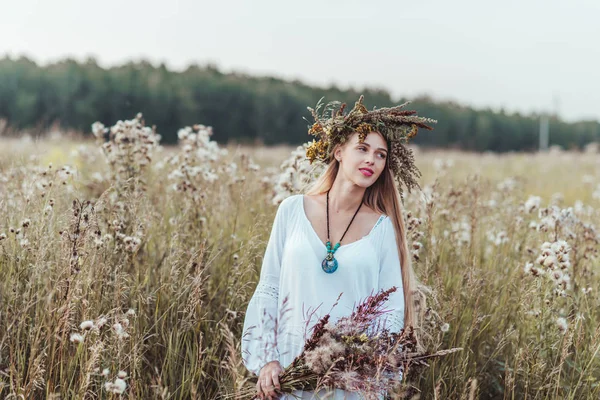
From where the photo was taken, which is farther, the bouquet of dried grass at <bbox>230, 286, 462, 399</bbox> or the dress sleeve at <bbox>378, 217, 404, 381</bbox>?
the dress sleeve at <bbox>378, 217, 404, 381</bbox>

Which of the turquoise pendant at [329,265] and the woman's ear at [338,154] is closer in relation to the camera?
the turquoise pendant at [329,265]

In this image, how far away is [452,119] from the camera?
65438mm

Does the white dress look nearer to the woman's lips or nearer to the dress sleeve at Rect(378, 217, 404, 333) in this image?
the dress sleeve at Rect(378, 217, 404, 333)

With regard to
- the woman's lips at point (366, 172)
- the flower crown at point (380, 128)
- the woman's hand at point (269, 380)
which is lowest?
the woman's hand at point (269, 380)

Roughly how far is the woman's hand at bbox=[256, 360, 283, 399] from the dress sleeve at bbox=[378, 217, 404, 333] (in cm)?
51

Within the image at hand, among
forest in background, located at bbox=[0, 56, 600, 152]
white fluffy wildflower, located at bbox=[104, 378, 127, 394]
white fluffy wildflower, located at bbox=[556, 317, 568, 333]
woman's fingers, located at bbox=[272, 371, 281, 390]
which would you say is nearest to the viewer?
white fluffy wildflower, located at bbox=[104, 378, 127, 394]

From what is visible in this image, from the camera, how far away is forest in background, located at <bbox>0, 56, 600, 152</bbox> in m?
41.9

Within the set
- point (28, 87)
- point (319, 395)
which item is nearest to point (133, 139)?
point (319, 395)

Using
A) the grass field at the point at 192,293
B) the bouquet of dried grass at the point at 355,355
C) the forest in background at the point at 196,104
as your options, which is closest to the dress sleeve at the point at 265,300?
the grass field at the point at 192,293

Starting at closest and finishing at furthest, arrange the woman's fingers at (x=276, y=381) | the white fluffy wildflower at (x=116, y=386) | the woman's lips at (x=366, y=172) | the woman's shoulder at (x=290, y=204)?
the white fluffy wildflower at (x=116, y=386)
the woman's fingers at (x=276, y=381)
the woman's lips at (x=366, y=172)
the woman's shoulder at (x=290, y=204)

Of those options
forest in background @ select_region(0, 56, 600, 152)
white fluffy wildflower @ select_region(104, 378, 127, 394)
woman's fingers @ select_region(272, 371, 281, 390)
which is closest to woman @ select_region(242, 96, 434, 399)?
woman's fingers @ select_region(272, 371, 281, 390)

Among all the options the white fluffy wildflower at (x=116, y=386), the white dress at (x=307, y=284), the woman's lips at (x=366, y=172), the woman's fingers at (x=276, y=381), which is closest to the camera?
the white fluffy wildflower at (x=116, y=386)

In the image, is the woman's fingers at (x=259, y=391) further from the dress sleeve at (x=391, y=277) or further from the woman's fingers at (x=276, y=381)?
the dress sleeve at (x=391, y=277)

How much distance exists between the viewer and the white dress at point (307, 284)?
2.53 metres
